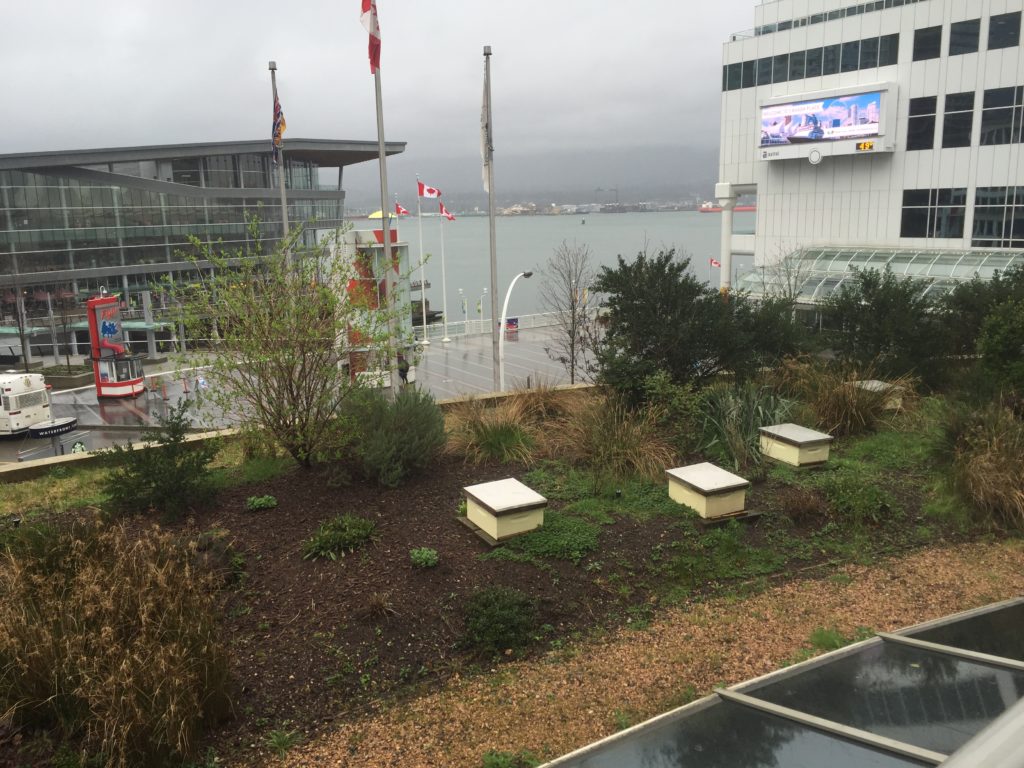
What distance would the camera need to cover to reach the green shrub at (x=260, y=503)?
7520 millimetres

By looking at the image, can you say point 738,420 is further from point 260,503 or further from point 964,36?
point 964,36

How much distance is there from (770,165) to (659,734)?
4341 cm

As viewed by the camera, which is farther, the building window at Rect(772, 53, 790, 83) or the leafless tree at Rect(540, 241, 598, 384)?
the building window at Rect(772, 53, 790, 83)

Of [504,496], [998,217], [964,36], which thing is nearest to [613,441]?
[504,496]

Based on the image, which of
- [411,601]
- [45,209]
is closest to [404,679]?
[411,601]

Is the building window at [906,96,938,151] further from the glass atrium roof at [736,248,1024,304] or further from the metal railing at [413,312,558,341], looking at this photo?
the metal railing at [413,312,558,341]

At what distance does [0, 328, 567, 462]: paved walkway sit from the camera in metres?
27.1

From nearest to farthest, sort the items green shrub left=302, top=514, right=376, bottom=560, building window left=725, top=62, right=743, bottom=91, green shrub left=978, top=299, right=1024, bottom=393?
green shrub left=302, top=514, right=376, bottom=560
green shrub left=978, top=299, right=1024, bottom=393
building window left=725, top=62, right=743, bottom=91

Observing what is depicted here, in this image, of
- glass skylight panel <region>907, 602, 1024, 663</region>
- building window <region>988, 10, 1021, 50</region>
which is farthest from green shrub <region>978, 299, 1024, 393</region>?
building window <region>988, 10, 1021, 50</region>

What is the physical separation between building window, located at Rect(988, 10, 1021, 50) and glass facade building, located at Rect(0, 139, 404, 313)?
34470mm

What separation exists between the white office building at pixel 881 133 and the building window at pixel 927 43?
0.05 metres

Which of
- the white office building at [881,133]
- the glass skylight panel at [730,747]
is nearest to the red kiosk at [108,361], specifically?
the white office building at [881,133]

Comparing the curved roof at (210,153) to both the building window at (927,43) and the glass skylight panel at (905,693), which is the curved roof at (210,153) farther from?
the glass skylight panel at (905,693)

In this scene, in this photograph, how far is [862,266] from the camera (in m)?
35.4
